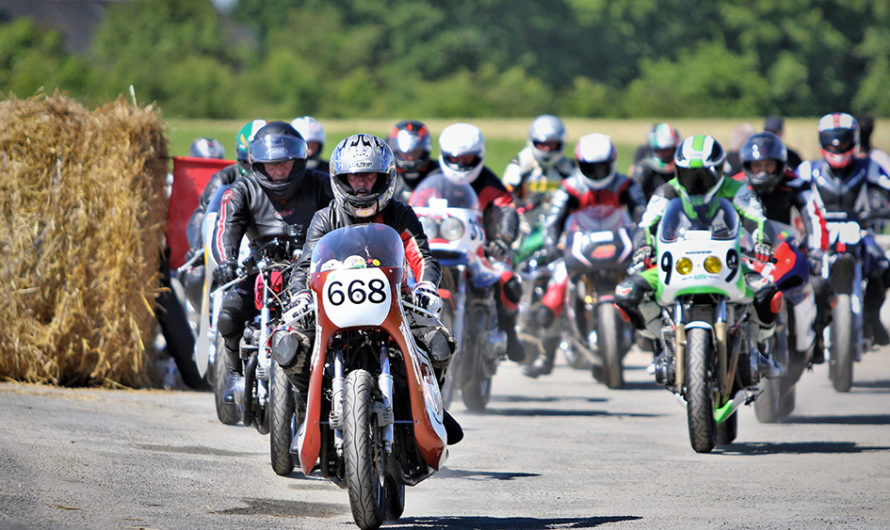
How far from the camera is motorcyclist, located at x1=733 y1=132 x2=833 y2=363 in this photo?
12.8m

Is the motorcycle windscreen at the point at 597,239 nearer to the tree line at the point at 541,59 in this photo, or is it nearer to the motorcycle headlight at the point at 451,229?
the motorcycle headlight at the point at 451,229

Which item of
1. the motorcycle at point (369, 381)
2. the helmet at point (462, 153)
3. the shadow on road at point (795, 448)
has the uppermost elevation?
the helmet at point (462, 153)

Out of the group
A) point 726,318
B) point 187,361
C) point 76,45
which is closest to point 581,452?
point 726,318

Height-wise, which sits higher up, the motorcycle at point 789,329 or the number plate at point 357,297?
the number plate at point 357,297

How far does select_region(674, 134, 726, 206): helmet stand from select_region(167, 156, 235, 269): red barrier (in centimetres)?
493

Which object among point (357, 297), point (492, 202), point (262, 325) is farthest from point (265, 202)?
point (357, 297)

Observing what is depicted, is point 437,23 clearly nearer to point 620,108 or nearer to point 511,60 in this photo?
point 511,60

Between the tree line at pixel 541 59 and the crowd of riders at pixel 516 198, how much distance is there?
48666 mm

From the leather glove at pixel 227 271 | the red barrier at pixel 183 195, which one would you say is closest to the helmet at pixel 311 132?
the red barrier at pixel 183 195

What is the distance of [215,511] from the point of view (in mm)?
7270

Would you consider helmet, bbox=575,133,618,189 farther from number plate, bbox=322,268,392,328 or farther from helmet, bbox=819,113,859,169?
number plate, bbox=322,268,392,328

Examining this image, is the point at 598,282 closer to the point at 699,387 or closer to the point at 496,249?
the point at 496,249

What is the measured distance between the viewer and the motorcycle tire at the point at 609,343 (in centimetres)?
1423

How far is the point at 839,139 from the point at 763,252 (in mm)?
4949
